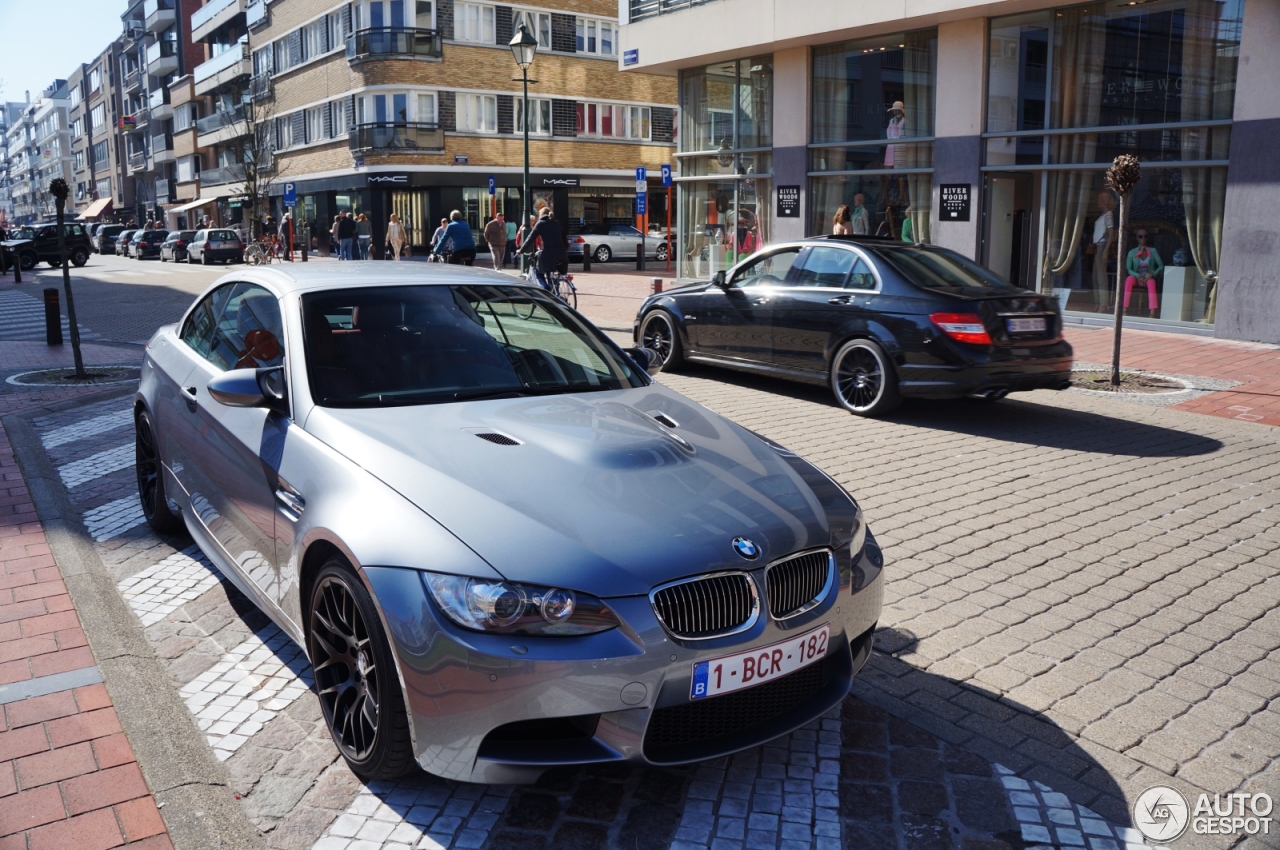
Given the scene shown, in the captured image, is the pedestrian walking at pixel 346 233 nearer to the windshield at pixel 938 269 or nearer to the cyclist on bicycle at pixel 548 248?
the cyclist on bicycle at pixel 548 248

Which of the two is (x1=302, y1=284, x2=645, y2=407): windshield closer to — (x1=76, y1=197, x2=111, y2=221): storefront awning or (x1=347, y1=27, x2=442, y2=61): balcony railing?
(x1=347, y1=27, x2=442, y2=61): balcony railing

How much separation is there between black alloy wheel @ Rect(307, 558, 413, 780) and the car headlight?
0.31 m

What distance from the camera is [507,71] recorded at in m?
47.5

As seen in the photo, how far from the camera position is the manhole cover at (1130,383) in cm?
1078

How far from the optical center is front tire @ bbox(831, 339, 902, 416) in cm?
934

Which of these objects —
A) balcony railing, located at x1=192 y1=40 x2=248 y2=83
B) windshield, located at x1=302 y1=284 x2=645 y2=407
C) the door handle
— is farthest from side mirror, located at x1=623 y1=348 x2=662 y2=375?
balcony railing, located at x1=192 y1=40 x2=248 y2=83

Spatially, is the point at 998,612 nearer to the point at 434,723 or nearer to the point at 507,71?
the point at 434,723

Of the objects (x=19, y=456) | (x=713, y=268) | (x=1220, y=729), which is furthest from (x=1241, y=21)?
(x=19, y=456)

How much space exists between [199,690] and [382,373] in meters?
1.35

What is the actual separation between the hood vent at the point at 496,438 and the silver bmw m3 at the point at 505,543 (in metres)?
0.02

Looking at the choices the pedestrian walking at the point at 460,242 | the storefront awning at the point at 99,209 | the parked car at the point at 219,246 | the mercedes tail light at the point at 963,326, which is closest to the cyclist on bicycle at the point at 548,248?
the pedestrian walking at the point at 460,242

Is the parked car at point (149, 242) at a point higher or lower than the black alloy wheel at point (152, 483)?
higher

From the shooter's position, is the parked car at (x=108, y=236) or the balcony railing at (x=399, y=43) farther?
the parked car at (x=108, y=236)

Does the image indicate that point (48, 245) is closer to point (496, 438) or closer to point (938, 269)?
point (938, 269)
